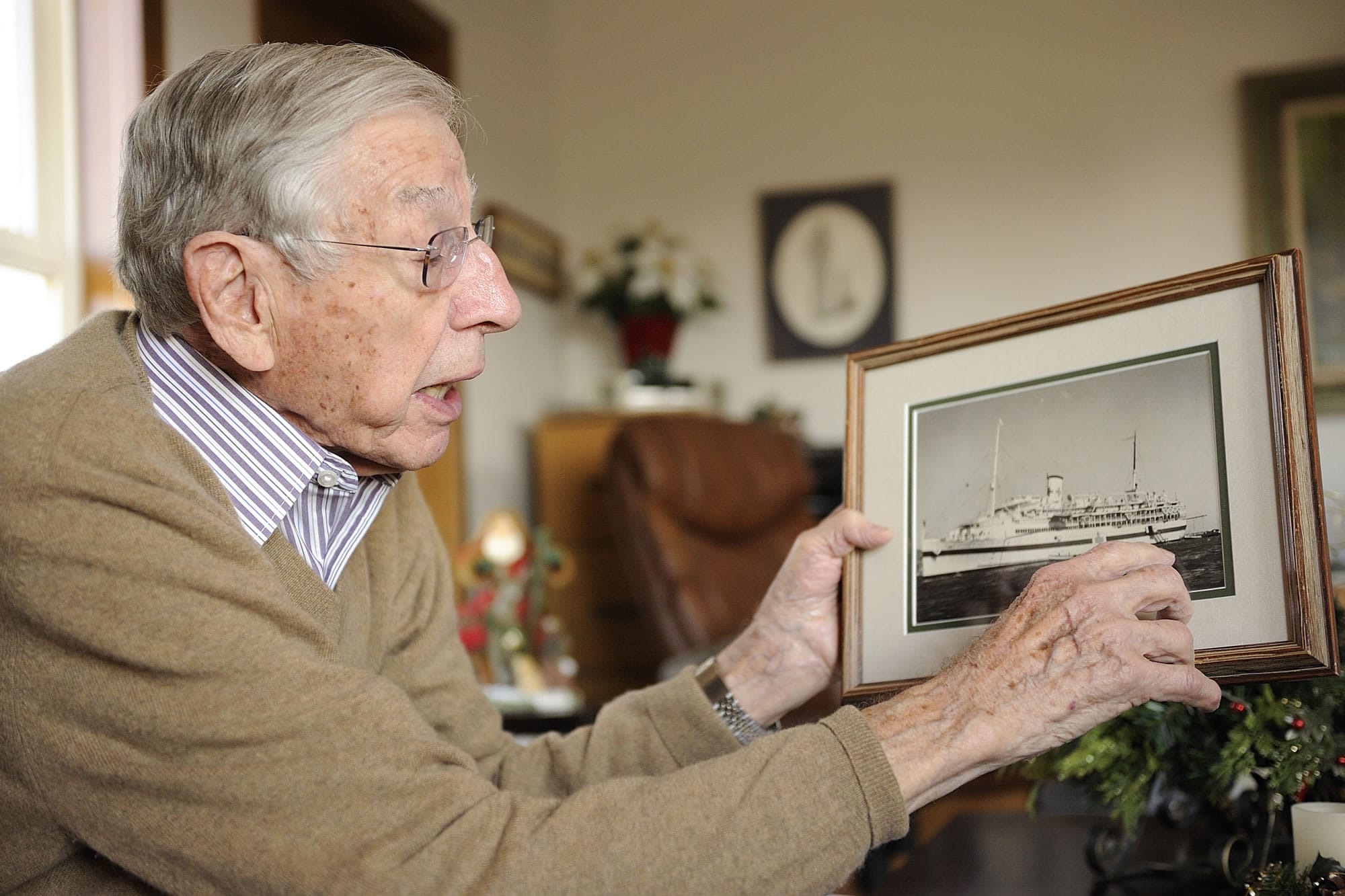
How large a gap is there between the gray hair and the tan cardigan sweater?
197mm

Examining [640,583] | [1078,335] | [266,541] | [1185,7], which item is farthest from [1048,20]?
[266,541]

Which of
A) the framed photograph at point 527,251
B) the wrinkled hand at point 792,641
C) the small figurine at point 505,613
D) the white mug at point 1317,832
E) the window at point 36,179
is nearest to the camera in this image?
the white mug at point 1317,832

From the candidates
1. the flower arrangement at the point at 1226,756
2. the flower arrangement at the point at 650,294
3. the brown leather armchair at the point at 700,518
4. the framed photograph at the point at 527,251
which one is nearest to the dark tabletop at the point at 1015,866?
the flower arrangement at the point at 1226,756

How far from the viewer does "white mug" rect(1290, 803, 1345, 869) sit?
874 millimetres

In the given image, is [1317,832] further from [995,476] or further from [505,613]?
[505,613]

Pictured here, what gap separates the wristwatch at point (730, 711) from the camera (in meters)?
1.22

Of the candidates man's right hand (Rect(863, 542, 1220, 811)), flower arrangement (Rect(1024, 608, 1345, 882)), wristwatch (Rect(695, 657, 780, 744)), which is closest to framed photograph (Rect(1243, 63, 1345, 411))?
flower arrangement (Rect(1024, 608, 1345, 882))

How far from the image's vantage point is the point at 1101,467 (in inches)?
37.7

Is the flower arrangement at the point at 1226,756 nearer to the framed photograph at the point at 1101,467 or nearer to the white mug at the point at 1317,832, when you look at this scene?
A: the white mug at the point at 1317,832

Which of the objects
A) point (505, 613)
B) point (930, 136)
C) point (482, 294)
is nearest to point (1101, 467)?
point (482, 294)

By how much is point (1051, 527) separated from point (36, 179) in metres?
2.21

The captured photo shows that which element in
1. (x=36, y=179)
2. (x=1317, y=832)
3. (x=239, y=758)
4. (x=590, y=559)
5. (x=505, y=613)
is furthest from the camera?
(x=590, y=559)

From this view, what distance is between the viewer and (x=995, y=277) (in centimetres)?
458

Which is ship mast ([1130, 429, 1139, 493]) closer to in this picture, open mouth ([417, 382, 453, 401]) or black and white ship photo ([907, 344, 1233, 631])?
black and white ship photo ([907, 344, 1233, 631])
